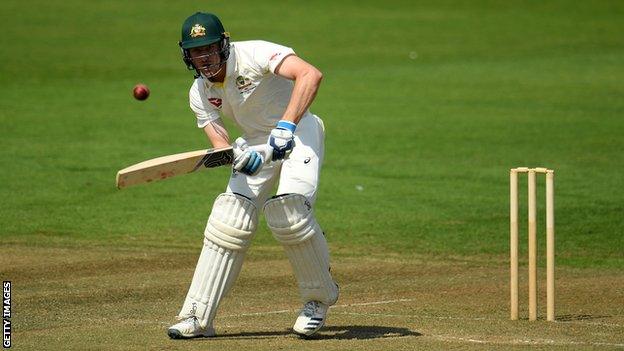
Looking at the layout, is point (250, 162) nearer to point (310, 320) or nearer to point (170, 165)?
→ point (170, 165)

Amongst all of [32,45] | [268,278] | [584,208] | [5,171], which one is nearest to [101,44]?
[32,45]

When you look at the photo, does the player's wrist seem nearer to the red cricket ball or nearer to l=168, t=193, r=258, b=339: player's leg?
l=168, t=193, r=258, b=339: player's leg

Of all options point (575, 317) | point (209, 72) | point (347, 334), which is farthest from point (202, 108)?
point (575, 317)

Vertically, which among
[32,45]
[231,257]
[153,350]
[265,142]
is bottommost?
[153,350]

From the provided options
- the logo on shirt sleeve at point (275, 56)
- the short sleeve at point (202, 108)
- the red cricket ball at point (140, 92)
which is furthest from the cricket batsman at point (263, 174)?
the red cricket ball at point (140, 92)

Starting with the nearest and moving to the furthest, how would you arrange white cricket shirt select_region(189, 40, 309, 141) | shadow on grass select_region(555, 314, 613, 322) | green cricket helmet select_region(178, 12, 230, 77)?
green cricket helmet select_region(178, 12, 230, 77) < white cricket shirt select_region(189, 40, 309, 141) < shadow on grass select_region(555, 314, 613, 322)

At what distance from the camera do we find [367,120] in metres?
18.3

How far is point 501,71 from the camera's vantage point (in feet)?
77.4

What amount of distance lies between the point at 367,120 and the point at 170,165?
11.8 meters

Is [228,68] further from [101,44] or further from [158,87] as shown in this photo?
[101,44]

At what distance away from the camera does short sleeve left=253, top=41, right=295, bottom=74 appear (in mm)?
6793

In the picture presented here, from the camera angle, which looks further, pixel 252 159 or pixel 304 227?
pixel 304 227

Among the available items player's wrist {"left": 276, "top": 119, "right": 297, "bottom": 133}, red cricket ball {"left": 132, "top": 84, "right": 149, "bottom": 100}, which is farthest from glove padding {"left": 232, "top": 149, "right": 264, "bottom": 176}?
red cricket ball {"left": 132, "top": 84, "right": 149, "bottom": 100}

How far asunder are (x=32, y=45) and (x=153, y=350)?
2011 cm
